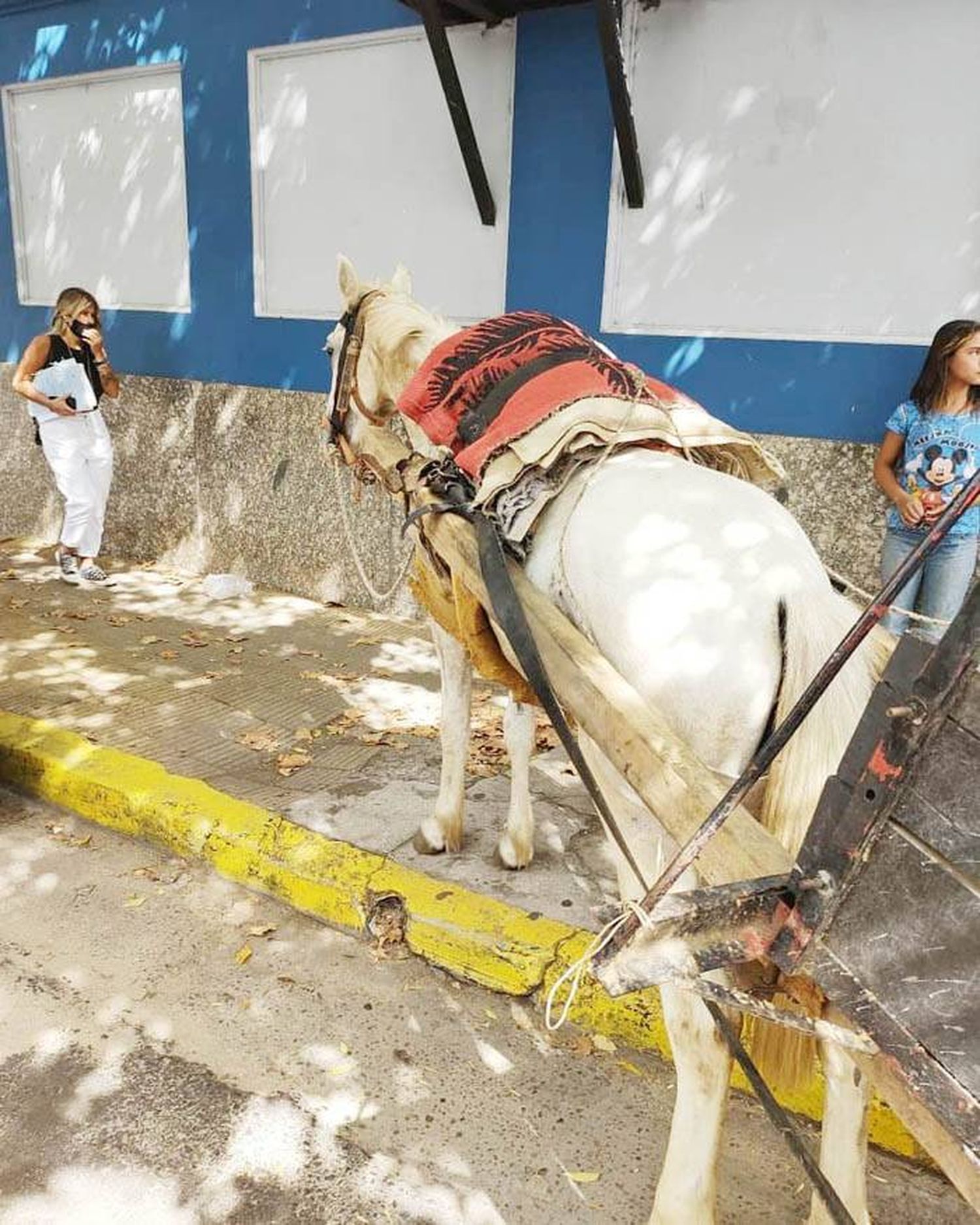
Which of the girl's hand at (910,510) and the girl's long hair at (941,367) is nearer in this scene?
the girl's long hair at (941,367)

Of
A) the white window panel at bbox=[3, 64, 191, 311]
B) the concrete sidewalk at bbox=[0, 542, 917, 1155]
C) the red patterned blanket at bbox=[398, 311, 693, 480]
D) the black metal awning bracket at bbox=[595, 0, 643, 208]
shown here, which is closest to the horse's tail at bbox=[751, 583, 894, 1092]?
the concrete sidewalk at bbox=[0, 542, 917, 1155]

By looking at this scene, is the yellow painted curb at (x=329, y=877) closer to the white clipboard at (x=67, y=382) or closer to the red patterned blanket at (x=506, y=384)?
the red patterned blanket at (x=506, y=384)

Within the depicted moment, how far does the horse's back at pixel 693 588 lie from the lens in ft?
5.49

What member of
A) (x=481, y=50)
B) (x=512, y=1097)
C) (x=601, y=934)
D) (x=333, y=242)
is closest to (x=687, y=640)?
(x=601, y=934)

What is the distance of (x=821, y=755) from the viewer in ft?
5.34

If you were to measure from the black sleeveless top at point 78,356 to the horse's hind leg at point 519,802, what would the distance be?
461 centimetres

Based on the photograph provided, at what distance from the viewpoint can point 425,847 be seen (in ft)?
10.9

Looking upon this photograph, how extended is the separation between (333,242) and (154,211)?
5.71 ft

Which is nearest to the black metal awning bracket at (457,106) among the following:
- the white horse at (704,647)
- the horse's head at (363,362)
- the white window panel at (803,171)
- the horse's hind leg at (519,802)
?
the white window panel at (803,171)

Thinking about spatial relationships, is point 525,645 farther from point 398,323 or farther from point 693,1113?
point 398,323

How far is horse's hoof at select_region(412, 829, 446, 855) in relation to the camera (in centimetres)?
332

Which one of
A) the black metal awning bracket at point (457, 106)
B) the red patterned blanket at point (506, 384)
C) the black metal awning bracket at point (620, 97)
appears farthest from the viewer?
the black metal awning bracket at point (457, 106)

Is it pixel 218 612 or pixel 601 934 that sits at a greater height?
pixel 601 934

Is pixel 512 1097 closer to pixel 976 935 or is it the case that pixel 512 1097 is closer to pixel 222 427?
pixel 976 935
